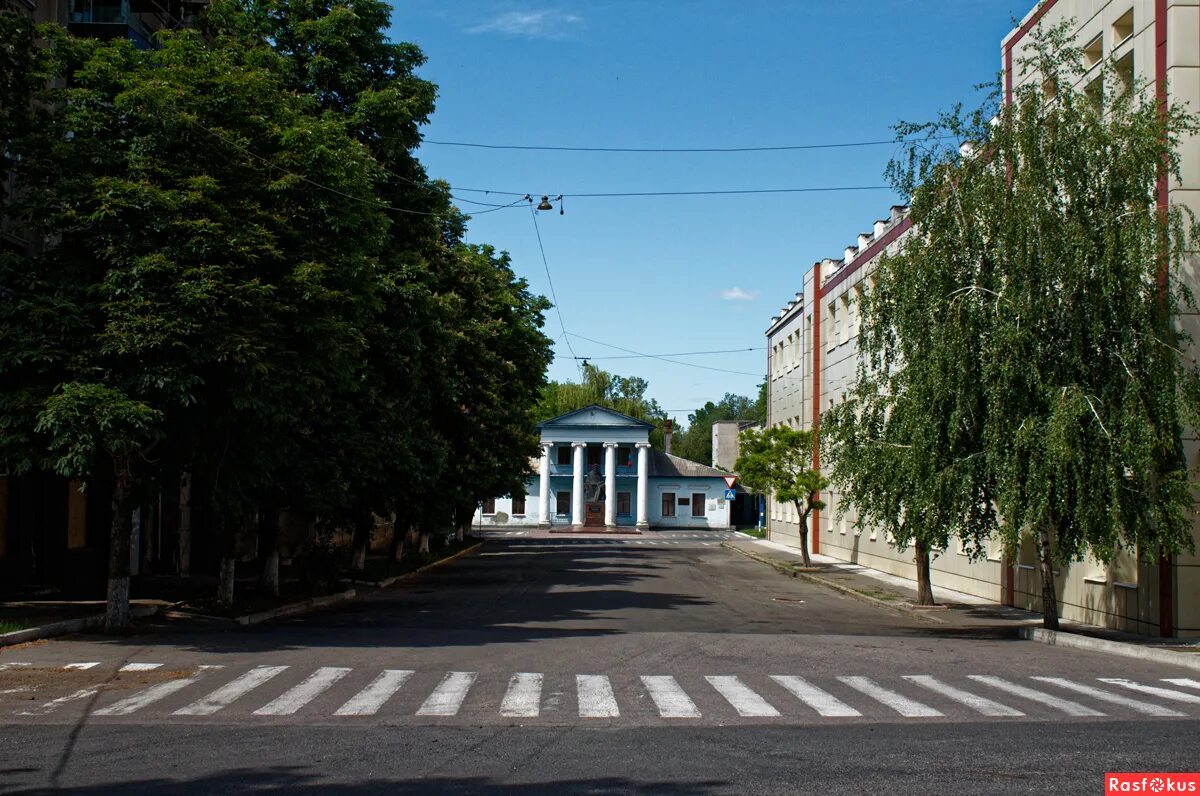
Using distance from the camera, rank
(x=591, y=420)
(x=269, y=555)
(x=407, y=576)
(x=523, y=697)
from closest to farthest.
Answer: (x=523, y=697)
(x=269, y=555)
(x=407, y=576)
(x=591, y=420)

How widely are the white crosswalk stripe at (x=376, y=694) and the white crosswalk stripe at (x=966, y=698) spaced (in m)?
6.12

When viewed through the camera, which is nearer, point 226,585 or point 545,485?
point 226,585

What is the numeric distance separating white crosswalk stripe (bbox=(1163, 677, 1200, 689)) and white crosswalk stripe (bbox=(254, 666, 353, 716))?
33.8ft

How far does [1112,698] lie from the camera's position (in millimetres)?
12766

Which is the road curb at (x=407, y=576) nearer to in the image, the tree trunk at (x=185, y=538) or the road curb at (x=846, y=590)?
the tree trunk at (x=185, y=538)

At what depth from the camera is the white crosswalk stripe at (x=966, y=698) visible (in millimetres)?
11656

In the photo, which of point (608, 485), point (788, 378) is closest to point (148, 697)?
point (788, 378)

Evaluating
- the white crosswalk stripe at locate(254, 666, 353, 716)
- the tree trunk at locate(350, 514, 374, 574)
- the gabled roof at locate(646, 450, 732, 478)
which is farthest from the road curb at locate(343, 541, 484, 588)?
the gabled roof at locate(646, 450, 732, 478)

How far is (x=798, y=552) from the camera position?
170 ft

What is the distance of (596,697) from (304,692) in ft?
10.4

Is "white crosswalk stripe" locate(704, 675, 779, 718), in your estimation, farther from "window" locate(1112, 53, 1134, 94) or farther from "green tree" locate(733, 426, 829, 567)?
"green tree" locate(733, 426, 829, 567)

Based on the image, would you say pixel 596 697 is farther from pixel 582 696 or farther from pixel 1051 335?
pixel 1051 335

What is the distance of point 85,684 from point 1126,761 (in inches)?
421

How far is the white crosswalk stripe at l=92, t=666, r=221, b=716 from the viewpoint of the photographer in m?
11.2
